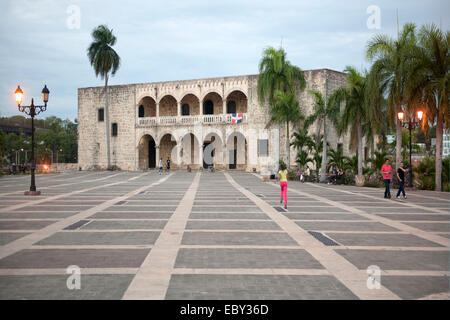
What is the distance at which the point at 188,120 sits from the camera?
4203 cm

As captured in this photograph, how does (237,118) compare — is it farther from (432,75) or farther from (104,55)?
(432,75)

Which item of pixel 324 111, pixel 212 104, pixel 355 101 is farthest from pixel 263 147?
pixel 355 101

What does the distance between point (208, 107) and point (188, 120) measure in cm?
372

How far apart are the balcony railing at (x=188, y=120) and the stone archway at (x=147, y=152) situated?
2227 millimetres

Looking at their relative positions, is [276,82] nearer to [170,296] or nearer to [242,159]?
[242,159]

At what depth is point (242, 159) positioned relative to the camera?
138 feet

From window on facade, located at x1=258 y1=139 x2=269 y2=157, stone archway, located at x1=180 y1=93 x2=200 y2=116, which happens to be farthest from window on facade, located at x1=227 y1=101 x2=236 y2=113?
window on facade, located at x1=258 y1=139 x2=269 y2=157

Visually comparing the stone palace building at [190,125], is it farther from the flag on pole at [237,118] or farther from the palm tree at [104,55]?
the palm tree at [104,55]

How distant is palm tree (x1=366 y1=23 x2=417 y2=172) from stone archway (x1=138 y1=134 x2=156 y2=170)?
29.6 m

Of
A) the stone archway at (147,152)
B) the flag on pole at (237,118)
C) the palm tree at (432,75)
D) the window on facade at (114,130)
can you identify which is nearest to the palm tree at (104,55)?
the window on facade at (114,130)

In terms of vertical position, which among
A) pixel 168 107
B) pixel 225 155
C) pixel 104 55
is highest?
pixel 104 55

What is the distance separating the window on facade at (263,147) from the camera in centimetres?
3841
